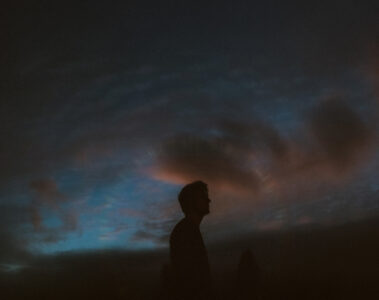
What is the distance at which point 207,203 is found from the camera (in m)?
15.1

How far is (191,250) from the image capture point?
13.2 metres

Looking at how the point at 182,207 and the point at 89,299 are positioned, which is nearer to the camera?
the point at 182,207

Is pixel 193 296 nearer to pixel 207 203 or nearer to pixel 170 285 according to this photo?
pixel 170 285

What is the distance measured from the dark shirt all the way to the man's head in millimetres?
708

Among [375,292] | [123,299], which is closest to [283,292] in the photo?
[123,299]

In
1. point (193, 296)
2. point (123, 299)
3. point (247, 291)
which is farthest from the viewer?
point (123, 299)

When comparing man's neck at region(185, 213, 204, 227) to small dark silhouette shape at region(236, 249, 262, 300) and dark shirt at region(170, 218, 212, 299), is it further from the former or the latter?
small dark silhouette shape at region(236, 249, 262, 300)

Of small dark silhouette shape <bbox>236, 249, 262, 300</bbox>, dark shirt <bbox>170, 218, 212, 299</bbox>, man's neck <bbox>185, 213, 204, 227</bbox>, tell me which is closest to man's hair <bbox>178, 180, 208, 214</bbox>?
man's neck <bbox>185, 213, 204, 227</bbox>

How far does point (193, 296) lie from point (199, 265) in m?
1.08

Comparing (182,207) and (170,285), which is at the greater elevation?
(182,207)

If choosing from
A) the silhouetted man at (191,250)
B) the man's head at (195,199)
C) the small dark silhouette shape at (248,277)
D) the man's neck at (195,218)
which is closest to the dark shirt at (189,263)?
the silhouetted man at (191,250)

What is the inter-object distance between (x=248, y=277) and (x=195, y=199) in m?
10.8

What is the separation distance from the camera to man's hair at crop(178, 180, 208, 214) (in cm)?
1483

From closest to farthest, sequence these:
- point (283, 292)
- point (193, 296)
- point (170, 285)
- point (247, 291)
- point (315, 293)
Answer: point (193, 296)
point (170, 285)
point (247, 291)
point (315, 293)
point (283, 292)
